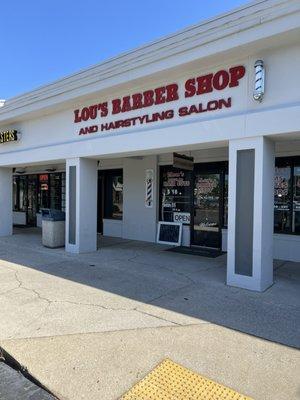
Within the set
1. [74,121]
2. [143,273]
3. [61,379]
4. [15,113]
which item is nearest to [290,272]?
[143,273]

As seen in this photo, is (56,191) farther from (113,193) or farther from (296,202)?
(296,202)

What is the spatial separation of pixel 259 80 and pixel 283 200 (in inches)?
158

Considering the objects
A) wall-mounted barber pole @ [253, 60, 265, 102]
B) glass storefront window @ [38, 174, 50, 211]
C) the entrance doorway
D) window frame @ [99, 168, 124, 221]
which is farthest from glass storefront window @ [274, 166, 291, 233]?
glass storefront window @ [38, 174, 50, 211]

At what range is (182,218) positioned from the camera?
35.9 ft

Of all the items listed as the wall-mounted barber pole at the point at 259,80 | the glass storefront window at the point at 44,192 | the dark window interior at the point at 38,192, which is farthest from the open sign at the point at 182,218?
the glass storefront window at the point at 44,192

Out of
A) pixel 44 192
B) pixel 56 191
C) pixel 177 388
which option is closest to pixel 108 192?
pixel 56 191

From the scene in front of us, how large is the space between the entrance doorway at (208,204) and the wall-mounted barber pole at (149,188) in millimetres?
1547

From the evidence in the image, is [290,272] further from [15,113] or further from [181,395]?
[15,113]

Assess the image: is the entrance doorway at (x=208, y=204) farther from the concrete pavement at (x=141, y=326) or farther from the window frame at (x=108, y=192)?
the window frame at (x=108, y=192)

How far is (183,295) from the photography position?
5867 mm

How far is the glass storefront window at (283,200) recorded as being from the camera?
8.88 m

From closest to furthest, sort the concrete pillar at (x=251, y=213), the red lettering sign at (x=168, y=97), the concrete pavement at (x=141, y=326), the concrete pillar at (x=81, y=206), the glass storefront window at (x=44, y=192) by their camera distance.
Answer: the concrete pavement at (x=141, y=326), the concrete pillar at (x=251, y=213), the red lettering sign at (x=168, y=97), the concrete pillar at (x=81, y=206), the glass storefront window at (x=44, y=192)

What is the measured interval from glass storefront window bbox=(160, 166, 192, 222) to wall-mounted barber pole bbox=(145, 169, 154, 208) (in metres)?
0.32

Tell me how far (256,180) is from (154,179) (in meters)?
5.71
